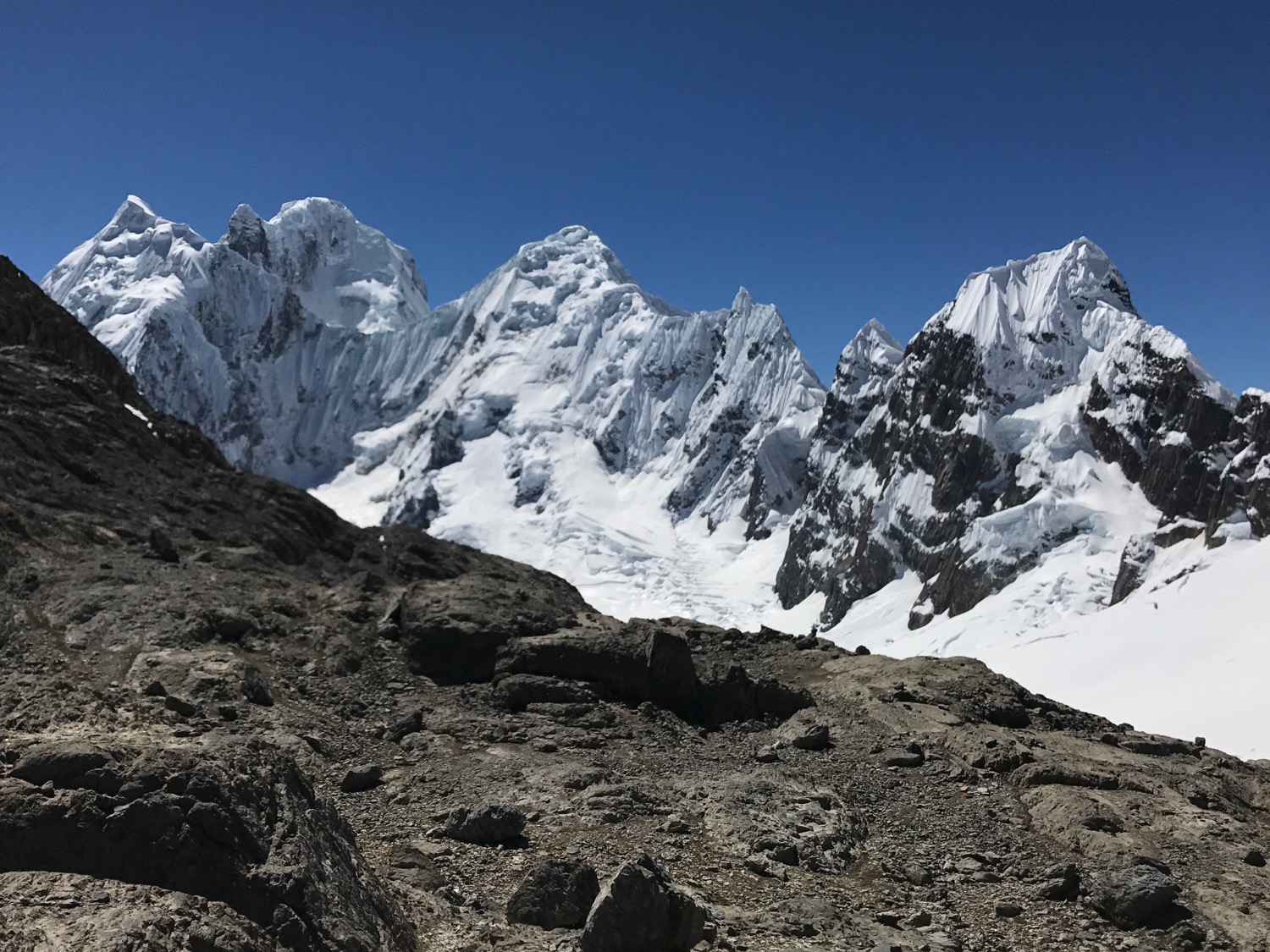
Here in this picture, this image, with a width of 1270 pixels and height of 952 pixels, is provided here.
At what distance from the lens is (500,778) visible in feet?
61.6

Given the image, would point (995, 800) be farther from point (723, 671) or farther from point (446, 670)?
point (446, 670)

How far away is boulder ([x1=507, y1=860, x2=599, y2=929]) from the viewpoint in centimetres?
1259

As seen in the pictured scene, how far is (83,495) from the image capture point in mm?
31172

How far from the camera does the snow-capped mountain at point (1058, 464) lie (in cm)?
14738

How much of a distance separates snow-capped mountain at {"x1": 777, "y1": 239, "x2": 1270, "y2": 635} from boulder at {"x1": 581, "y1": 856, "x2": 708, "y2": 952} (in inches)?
5564

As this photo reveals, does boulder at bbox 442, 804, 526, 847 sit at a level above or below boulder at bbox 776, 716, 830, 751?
below

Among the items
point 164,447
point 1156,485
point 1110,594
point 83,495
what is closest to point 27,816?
point 83,495

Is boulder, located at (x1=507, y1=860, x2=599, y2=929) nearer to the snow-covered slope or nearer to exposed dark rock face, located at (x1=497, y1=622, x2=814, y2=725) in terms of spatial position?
exposed dark rock face, located at (x1=497, y1=622, x2=814, y2=725)

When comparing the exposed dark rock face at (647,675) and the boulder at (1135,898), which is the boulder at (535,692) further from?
the boulder at (1135,898)

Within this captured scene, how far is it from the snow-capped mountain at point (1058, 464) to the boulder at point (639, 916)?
141 m

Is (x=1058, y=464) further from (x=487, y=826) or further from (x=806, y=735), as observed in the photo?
(x=487, y=826)

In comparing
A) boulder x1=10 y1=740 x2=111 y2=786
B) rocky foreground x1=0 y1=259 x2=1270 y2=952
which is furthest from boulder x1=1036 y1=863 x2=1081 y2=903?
boulder x1=10 y1=740 x2=111 y2=786

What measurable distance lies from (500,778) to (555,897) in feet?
20.4

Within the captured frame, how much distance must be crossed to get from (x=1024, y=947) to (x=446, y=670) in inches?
572
